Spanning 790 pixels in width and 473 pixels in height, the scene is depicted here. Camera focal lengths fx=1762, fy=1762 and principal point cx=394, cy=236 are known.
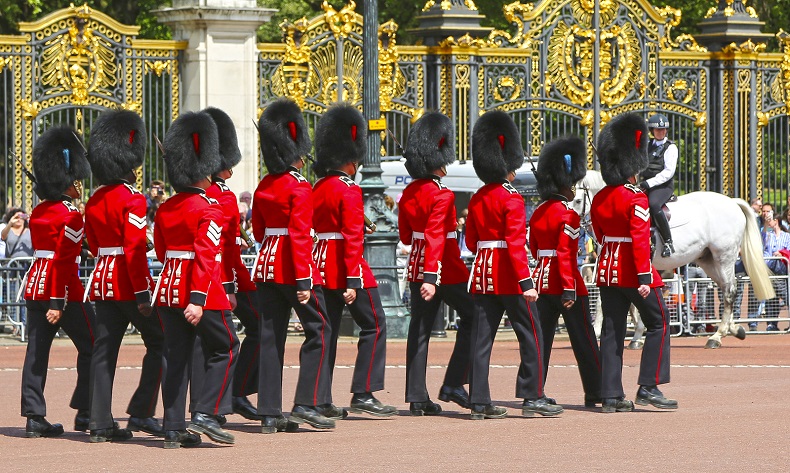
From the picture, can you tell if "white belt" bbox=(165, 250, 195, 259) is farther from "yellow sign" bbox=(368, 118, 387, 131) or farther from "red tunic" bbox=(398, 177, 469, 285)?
"yellow sign" bbox=(368, 118, 387, 131)

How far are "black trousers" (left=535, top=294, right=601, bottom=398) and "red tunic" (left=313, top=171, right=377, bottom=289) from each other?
1.17 m

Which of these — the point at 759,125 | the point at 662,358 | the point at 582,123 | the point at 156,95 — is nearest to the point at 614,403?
the point at 662,358

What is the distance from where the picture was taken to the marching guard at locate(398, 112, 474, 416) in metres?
10.1

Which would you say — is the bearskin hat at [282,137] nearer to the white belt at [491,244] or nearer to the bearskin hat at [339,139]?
the bearskin hat at [339,139]

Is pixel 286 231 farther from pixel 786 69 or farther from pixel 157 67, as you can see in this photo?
pixel 786 69

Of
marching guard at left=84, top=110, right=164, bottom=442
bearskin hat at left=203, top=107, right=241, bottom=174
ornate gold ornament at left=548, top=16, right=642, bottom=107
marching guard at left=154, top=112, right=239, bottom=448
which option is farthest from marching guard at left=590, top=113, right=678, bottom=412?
ornate gold ornament at left=548, top=16, right=642, bottom=107

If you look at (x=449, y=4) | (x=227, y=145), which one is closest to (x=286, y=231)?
(x=227, y=145)

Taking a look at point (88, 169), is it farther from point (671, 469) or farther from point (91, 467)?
point (671, 469)

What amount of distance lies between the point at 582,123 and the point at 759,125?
2587 millimetres

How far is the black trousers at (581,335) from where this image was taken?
34.5 ft

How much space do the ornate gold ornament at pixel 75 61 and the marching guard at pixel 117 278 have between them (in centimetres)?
933

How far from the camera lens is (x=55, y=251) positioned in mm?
9469

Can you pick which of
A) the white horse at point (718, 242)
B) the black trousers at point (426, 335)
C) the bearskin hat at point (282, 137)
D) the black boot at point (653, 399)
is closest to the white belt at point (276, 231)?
the bearskin hat at point (282, 137)

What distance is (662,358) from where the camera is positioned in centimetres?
1047
